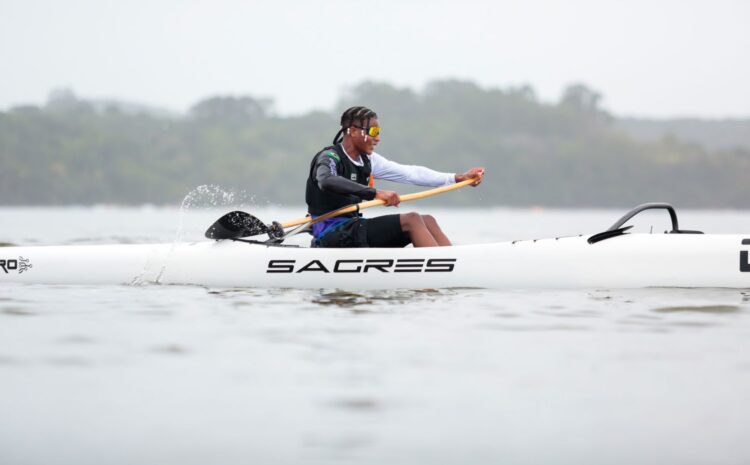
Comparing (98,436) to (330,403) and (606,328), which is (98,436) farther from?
(606,328)


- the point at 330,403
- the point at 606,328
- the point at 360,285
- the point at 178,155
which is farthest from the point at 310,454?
the point at 178,155

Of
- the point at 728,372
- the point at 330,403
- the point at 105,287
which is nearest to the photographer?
the point at 330,403

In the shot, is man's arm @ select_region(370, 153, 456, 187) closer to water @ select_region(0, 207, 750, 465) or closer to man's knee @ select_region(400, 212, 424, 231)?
man's knee @ select_region(400, 212, 424, 231)

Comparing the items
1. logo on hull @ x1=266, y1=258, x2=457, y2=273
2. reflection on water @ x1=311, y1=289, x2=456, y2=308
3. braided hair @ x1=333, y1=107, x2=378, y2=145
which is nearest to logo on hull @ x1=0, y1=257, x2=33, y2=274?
logo on hull @ x1=266, y1=258, x2=457, y2=273

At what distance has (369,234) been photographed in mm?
8750

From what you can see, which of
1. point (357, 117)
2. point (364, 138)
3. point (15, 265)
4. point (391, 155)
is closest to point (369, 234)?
point (364, 138)

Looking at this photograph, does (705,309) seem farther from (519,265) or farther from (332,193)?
(332,193)

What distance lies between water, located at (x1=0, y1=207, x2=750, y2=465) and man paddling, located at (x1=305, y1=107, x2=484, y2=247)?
1.11 meters

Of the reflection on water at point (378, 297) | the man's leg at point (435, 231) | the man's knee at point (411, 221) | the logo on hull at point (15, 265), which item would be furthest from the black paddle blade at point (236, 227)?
the logo on hull at point (15, 265)

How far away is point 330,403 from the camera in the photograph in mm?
4375

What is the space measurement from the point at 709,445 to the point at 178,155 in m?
107

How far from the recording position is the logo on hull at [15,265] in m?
9.23

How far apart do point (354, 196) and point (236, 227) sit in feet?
3.45

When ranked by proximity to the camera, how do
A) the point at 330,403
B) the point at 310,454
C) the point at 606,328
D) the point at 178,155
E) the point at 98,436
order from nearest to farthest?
the point at 310,454 < the point at 98,436 < the point at 330,403 < the point at 606,328 < the point at 178,155
